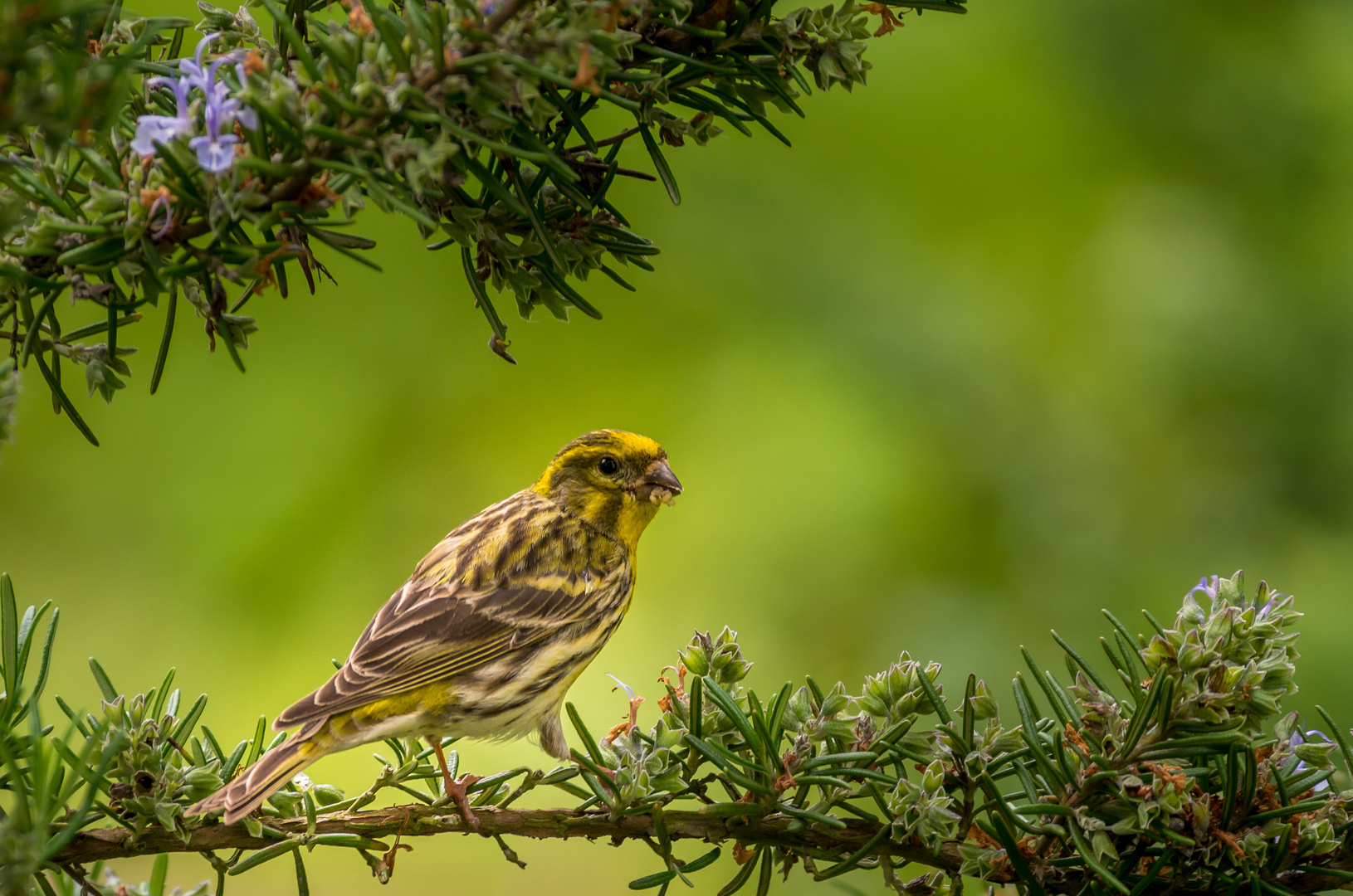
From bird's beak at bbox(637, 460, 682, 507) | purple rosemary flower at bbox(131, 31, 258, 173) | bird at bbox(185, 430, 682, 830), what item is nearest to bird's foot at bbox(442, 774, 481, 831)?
bird at bbox(185, 430, 682, 830)

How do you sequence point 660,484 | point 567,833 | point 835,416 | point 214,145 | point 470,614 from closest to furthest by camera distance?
point 214,145, point 567,833, point 470,614, point 660,484, point 835,416

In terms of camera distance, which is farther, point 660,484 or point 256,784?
point 660,484

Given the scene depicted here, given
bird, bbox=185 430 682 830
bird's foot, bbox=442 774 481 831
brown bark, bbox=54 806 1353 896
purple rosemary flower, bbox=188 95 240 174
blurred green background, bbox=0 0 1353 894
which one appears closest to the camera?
purple rosemary flower, bbox=188 95 240 174

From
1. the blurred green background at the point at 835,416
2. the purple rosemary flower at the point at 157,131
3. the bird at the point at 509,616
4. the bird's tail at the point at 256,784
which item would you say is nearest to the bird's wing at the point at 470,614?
the bird at the point at 509,616

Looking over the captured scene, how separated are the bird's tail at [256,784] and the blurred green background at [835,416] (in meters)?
1.15

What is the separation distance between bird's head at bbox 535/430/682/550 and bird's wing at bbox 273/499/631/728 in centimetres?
7

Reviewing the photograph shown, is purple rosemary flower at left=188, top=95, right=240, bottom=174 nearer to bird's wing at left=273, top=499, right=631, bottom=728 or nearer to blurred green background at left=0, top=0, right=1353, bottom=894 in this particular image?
bird's wing at left=273, top=499, right=631, bottom=728

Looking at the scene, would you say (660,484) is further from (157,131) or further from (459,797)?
(157,131)

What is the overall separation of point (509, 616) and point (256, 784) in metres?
1.03

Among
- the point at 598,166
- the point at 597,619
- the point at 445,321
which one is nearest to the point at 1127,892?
the point at 598,166

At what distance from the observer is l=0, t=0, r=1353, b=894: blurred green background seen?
2.88 m

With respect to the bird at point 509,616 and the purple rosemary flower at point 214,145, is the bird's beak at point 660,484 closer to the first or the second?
the bird at point 509,616

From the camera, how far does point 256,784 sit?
134 centimetres

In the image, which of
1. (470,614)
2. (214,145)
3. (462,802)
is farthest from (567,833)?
(470,614)
